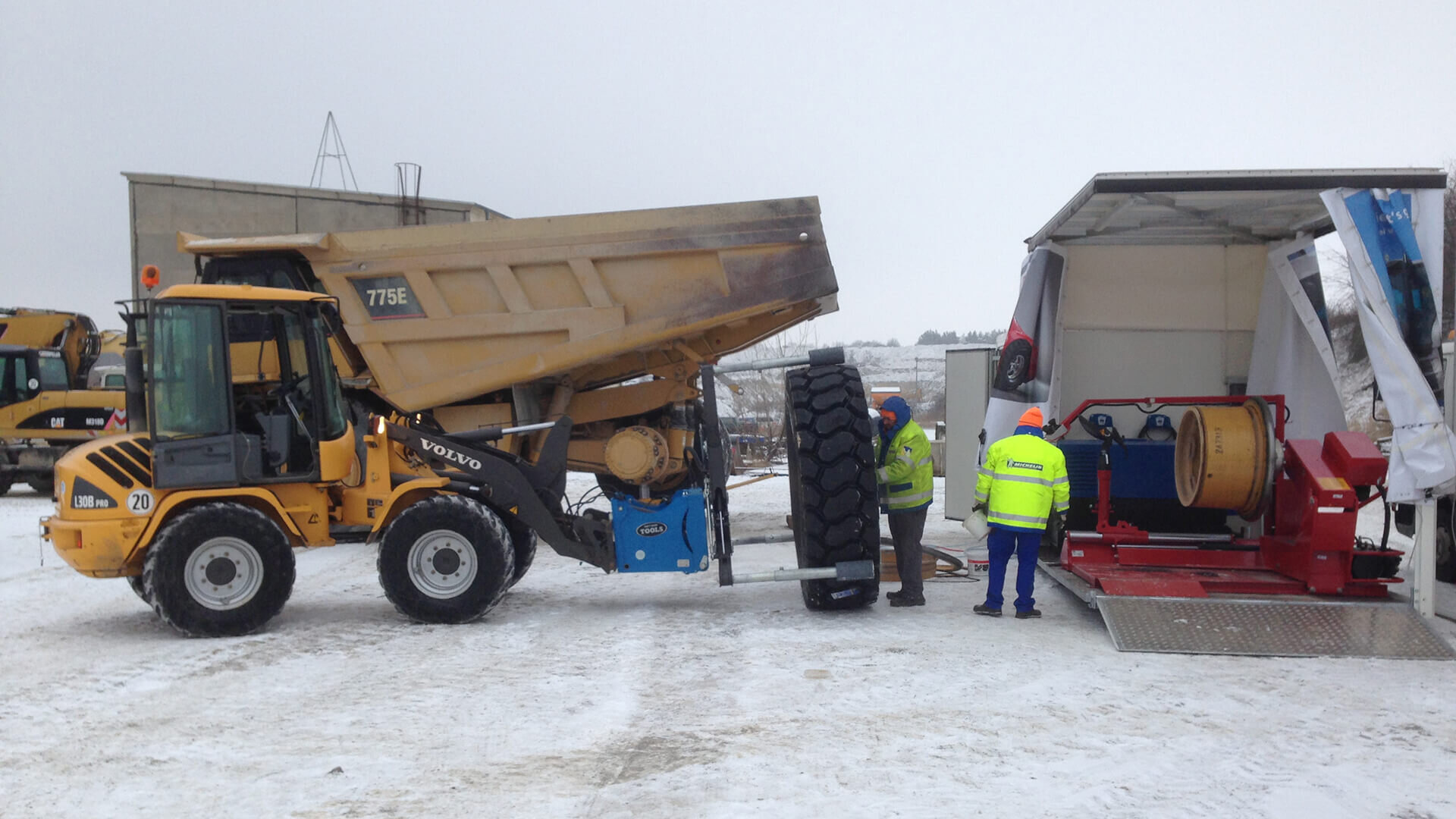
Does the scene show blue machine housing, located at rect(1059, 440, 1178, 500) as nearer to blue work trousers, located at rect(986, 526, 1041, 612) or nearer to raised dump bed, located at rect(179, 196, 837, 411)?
blue work trousers, located at rect(986, 526, 1041, 612)

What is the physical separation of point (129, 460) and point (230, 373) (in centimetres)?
83

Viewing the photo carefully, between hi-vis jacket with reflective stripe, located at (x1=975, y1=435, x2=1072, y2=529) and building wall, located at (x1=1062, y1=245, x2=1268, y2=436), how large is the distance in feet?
9.94

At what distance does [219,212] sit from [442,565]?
8.87 m

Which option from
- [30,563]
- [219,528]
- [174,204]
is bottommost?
[30,563]

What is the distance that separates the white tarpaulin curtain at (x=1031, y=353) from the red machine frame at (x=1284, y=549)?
115 cm

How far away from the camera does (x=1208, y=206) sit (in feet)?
28.8

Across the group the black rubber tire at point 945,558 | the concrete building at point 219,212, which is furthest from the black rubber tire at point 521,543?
the concrete building at point 219,212

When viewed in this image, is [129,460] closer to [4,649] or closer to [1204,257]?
[4,649]

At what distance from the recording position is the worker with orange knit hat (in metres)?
7.51

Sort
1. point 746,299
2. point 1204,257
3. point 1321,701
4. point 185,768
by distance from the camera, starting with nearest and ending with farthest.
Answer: point 185,768, point 1321,701, point 746,299, point 1204,257

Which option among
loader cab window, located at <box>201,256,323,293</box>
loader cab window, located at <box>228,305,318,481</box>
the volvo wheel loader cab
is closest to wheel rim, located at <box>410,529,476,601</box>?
the volvo wheel loader cab

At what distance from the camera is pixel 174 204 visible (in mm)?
14320

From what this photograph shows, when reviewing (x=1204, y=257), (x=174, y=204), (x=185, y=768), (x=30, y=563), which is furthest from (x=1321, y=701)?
(x=174, y=204)

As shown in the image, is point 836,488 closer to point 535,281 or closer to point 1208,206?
point 535,281
